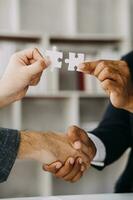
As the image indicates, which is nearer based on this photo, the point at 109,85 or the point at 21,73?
the point at 109,85

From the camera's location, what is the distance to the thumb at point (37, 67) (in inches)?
61.6

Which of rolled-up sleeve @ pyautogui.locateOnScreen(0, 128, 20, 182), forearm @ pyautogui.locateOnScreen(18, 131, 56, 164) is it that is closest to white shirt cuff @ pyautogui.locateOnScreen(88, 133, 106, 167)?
forearm @ pyautogui.locateOnScreen(18, 131, 56, 164)

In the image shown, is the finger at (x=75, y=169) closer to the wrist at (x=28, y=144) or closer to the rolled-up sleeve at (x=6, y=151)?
the wrist at (x=28, y=144)

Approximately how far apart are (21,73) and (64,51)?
154cm

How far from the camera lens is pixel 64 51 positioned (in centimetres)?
314

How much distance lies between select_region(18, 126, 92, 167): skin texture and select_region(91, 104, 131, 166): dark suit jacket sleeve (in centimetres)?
22

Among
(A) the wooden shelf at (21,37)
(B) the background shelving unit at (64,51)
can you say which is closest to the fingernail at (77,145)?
(B) the background shelving unit at (64,51)

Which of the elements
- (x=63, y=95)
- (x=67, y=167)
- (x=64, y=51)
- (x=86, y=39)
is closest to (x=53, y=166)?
(x=67, y=167)

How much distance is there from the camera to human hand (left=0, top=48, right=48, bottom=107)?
1.60 meters

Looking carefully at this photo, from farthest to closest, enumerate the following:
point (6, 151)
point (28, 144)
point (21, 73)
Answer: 1. point (21, 73)
2. point (28, 144)
3. point (6, 151)

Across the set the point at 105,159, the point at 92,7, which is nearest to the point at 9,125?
the point at 92,7

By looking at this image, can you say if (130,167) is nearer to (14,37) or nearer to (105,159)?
(105,159)

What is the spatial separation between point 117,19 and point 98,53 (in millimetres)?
394

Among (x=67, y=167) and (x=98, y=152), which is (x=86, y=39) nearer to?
(x=98, y=152)
